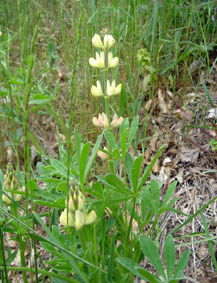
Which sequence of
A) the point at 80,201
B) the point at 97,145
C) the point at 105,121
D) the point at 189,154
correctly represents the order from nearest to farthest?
the point at 80,201 → the point at 97,145 → the point at 105,121 → the point at 189,154

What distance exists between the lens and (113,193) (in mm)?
987

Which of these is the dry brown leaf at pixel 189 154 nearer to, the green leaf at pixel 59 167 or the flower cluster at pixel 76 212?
the green leaf at pixel 59 167

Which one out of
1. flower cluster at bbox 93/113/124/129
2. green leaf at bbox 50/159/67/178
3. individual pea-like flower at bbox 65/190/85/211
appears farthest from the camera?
flower cluster at bbox 93/113/124/129

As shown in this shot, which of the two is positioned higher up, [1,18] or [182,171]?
[1,18]

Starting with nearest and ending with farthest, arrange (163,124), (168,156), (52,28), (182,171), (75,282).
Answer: (75,282) → (182,171) → (168,156) → (163,124) → (52,28)

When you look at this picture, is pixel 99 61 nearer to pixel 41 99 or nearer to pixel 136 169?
pixel 136 169

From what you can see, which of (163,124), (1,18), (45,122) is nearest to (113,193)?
(163,124)

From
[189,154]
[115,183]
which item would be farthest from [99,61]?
[189,154]

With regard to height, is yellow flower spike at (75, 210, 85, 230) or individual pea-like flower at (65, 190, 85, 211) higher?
individual pea-like flower at (65, 190, 85, 211)

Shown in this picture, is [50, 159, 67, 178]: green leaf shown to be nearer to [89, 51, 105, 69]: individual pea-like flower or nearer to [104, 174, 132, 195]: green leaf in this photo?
[104, 174, 132, 195]: green leaf

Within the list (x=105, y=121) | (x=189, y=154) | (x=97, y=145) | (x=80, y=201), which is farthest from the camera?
(x=189, y=154)

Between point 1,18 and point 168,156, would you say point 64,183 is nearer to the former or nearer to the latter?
point 168,156

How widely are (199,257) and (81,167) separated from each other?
0.67m

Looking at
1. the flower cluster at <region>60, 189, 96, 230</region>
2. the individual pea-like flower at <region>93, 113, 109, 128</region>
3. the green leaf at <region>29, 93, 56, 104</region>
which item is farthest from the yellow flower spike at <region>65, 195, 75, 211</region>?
the green leaf at <region>29, 93, 56, 104</region>
